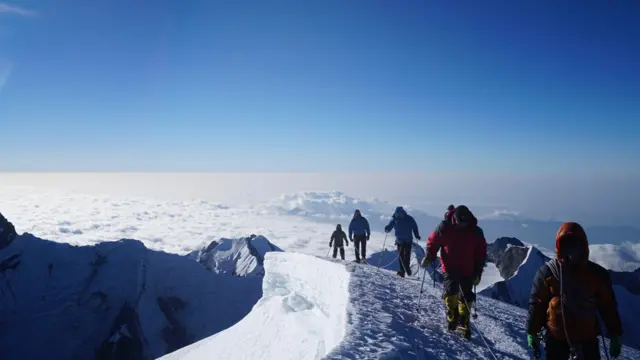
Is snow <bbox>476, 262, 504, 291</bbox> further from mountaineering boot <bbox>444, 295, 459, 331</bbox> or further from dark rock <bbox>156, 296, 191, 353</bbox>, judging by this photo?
dark rock <bbox>156, 296, 191, 353</bbox>

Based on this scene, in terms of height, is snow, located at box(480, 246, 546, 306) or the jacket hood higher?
the jacket hood

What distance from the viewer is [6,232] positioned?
226 ft

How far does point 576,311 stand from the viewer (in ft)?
13.6

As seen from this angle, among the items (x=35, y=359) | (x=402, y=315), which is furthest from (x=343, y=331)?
(x=35, y=359)

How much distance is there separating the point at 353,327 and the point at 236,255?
5787 inches

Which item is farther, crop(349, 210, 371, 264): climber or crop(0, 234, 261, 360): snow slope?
crop(0, 234, 261, 360): snow slope

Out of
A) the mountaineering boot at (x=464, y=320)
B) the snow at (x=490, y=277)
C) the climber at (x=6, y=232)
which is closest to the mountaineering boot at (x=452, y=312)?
the mountaineering boot at (x=464, y=320)

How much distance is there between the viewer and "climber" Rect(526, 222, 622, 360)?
13.3 feet

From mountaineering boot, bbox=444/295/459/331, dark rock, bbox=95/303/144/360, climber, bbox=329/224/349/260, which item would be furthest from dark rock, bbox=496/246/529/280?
dark rock, bbox=95/303/144/360

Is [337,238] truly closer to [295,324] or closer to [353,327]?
[295,324]

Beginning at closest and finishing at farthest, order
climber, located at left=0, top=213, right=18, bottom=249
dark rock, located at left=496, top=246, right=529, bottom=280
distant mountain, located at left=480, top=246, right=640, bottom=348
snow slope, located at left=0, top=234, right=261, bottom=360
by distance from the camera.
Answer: distant mountain, located at left=480, top=246, right=640, bottom=348 → snow slope, located at left=0, top=234, right=261, bottom=360 → dark rock, located at left=496, top=246, right=529, bottom=280 → climber, located at left=0, top=213, right=18, bottom=249

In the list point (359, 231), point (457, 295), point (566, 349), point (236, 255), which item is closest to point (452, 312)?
point (457, 295)

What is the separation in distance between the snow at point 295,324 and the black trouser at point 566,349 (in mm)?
3085

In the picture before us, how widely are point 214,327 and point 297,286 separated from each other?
76.0 meters
